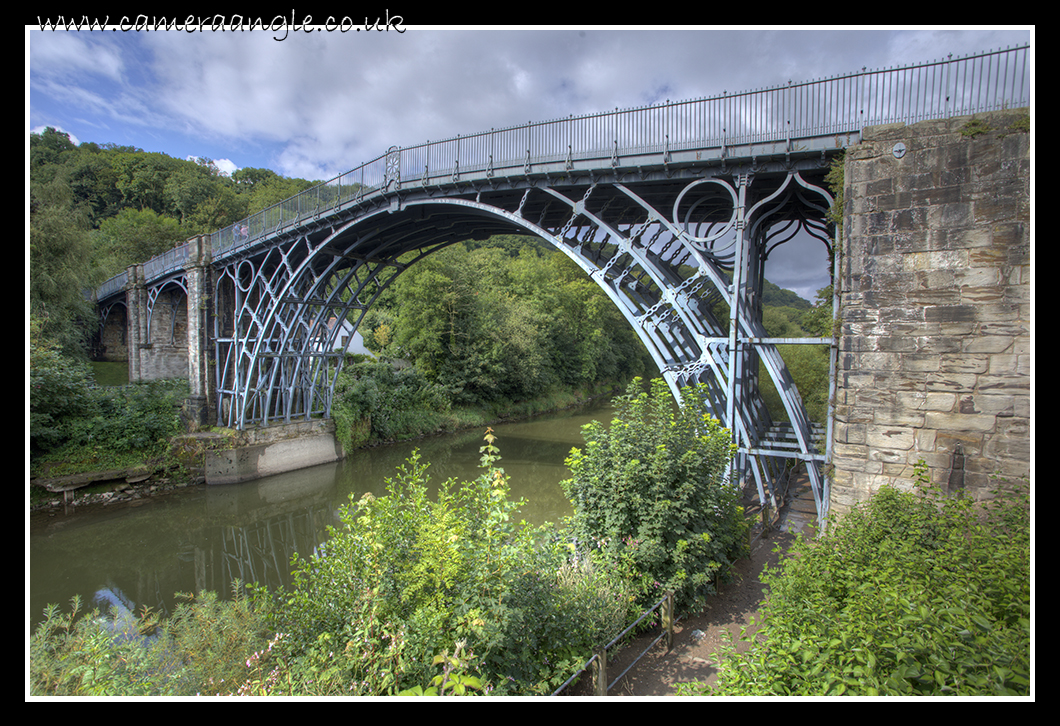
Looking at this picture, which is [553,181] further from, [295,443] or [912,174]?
[295,443]

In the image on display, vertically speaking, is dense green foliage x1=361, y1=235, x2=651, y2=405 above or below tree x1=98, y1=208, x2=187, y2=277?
below

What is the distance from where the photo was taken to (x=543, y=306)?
31859 mm

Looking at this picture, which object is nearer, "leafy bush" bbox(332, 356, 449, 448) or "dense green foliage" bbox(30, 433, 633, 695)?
"dense green foliage" bbox(30, 433, 633, 695)

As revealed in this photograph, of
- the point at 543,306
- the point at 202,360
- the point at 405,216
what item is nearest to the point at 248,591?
the point at 405,216

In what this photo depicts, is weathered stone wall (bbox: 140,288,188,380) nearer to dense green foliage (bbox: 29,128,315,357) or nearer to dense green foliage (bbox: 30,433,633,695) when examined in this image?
dense green foliage (bbox: 29,128,315,357)

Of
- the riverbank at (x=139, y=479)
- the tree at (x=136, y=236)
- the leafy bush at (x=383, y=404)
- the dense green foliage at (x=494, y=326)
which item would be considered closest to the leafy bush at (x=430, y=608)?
the riverbank at (x=139, y=479)

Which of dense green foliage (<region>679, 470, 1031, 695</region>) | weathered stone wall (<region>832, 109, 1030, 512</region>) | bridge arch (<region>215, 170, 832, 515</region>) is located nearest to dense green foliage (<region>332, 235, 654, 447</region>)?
bridge arch (<region>215, 170, 832, 515</region>)

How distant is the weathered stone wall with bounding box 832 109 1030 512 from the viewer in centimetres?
480

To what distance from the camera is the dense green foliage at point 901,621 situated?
2.28m

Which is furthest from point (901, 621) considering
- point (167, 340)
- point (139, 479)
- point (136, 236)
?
point (136, 236)

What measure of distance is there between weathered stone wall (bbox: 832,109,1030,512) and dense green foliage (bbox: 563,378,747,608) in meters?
1.43

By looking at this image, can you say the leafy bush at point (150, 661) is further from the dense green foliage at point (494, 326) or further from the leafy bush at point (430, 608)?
the dense green foliage at point (494, 326)

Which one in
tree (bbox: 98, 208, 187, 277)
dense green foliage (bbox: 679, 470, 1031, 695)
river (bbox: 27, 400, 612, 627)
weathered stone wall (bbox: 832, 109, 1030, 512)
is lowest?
river (bbox: 27, 400, 612, 627)

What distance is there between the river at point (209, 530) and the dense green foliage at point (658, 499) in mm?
6424
